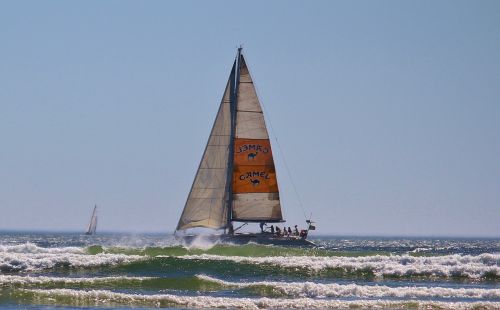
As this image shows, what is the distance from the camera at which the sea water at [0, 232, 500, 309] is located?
30734mm

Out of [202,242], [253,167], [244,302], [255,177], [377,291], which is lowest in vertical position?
[244,302]

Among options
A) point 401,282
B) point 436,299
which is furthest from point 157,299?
point 401,282

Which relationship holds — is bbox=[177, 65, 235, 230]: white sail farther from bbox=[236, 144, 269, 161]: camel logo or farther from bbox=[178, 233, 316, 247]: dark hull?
bbox=[178, 233, 316, 247]: dark hull

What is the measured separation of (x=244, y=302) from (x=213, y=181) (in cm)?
3459

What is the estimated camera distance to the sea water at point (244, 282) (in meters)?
30.7

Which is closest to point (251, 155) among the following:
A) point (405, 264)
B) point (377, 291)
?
point (405, 264)

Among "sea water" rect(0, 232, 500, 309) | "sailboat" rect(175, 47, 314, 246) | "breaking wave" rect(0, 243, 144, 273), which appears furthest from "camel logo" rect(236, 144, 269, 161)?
"breaking wave" rect(0, 243, 144, 273)

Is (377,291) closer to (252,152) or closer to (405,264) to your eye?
(405,264)

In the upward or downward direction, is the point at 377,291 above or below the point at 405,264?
below

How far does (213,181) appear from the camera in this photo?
64.8 m

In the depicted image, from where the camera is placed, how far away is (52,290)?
3256 centimetres

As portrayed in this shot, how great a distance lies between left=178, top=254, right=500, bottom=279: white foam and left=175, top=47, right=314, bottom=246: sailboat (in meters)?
18.3

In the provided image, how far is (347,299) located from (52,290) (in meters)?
10.3

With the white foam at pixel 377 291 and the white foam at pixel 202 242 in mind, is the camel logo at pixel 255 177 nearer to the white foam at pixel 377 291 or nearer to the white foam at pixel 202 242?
the white foam at pixel 202 242
